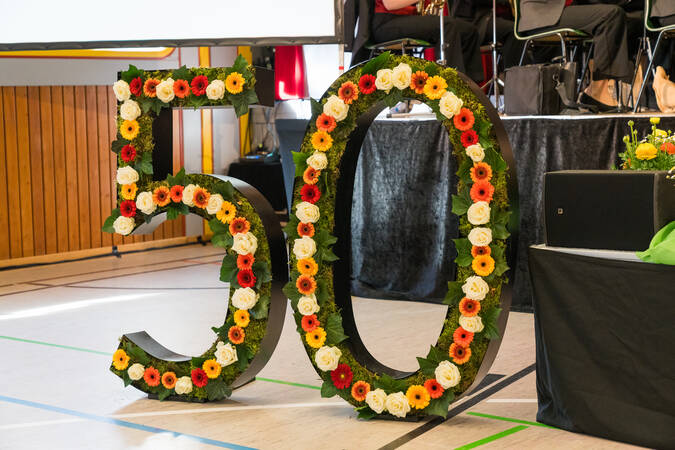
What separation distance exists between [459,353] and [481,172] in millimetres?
574

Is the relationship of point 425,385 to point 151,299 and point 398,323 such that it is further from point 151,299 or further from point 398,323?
point 151,299

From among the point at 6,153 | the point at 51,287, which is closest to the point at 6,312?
the point at 51,287

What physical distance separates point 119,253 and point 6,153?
1.21 metres

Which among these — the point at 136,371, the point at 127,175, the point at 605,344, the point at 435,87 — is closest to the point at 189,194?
the point at 127,175

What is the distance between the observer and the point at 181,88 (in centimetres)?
313

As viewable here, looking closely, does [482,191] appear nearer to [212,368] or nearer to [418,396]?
[418,396]

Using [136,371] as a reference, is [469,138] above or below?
above

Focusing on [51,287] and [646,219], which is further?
[51,287]

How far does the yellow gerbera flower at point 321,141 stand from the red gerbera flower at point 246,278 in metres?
0.48

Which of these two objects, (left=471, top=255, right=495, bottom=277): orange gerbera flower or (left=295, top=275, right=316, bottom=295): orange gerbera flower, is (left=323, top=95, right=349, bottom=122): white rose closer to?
(left=295, top=275, right=316, bottom=295): orange gerbera flower

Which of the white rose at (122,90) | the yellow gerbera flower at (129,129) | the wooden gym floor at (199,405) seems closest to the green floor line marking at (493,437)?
the wooden gym floor at (199,405)

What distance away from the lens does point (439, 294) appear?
16.5ft

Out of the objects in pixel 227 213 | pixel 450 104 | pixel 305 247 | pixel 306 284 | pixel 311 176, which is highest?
pixel 450 104

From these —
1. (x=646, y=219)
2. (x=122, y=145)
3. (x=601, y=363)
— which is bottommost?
(x=601, y=363)
